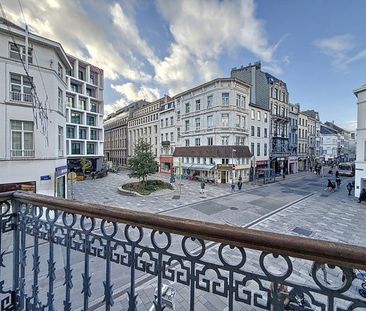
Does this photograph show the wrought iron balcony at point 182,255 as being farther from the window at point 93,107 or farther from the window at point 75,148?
the window at point 93,107

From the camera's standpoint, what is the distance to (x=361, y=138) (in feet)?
61.5

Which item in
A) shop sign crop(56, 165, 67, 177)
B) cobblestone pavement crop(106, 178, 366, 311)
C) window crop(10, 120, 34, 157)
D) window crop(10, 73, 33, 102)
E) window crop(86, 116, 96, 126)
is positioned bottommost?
cobblestone pavement crop(106, 178, 366, 311)

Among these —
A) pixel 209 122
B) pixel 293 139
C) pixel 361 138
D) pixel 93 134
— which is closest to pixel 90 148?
pixel 93 134

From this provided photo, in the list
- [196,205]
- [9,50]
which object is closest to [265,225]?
[196,205]

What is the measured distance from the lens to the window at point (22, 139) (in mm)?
12625

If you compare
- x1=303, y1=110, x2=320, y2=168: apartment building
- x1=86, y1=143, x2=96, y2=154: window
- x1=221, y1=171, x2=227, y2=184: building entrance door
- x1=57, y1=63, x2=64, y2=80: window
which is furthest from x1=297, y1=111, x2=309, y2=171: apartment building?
x1=57, y1=63, x2=64, y2=80: window

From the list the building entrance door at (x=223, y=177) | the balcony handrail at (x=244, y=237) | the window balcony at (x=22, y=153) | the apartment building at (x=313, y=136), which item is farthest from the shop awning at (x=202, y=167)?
the apartment building at (x=313, y=136)

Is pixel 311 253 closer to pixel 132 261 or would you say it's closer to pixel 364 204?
pixel 132 261

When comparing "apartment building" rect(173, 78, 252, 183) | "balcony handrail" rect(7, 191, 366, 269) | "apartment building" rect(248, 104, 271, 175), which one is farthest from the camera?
"apartment building" rect(248, 104, 271, 175)

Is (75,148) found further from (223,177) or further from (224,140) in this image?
(223,177)

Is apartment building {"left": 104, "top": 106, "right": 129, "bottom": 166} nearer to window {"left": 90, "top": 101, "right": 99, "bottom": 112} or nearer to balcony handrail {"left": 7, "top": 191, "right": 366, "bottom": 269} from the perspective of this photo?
window {"left": 90, "top": 101, "right": 99, "bottom": 112}

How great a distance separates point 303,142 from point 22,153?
48.1 m

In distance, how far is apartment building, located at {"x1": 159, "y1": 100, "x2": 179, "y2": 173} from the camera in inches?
1496

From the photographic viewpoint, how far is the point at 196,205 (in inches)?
664
